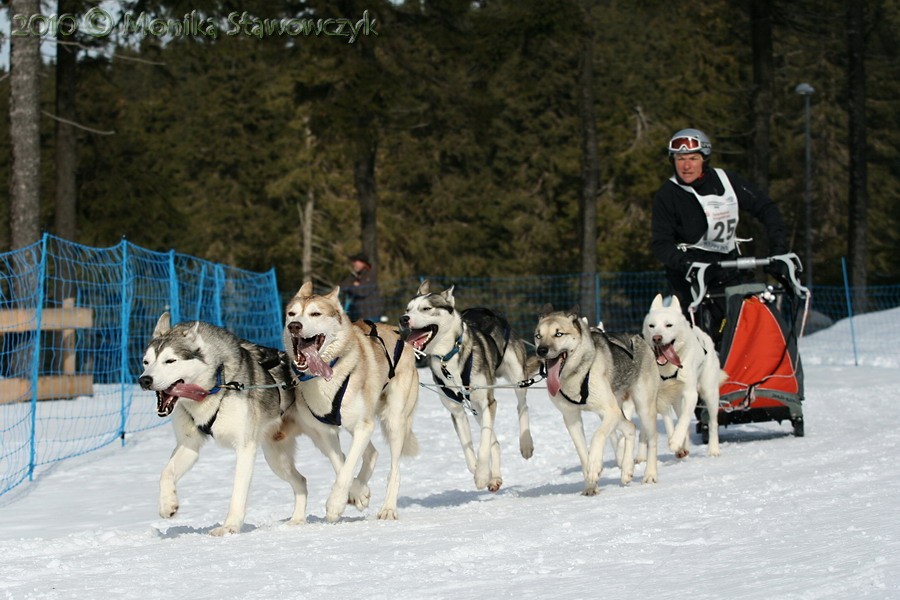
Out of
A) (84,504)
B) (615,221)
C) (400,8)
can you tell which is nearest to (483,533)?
(84,504)

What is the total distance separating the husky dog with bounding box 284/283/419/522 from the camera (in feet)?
19.3

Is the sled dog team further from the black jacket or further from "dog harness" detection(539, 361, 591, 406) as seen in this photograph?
the black jacket

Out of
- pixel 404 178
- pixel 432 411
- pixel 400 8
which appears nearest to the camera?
pixel 432 411

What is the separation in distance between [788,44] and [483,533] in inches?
1288

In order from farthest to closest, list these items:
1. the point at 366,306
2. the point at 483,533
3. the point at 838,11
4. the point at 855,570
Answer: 1. the point at 838,11
2. the point at 366,306
3. the point at 483,533
4. the point at 855,570

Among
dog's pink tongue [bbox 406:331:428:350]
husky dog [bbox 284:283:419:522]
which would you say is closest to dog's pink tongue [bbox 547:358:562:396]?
dog's pink tongue [bbox 406:331:428:350]

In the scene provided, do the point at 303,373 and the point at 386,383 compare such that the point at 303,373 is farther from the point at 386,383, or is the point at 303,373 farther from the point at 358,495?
the point at 358,495

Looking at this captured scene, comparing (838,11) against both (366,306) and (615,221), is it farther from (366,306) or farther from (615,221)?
(366,306)

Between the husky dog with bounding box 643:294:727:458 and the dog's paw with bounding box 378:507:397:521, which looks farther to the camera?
the husky dog with bounding box 643:294:727:458

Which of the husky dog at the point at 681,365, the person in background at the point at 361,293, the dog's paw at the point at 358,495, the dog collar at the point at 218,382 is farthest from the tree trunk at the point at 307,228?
the dog collar at the point at 218,382

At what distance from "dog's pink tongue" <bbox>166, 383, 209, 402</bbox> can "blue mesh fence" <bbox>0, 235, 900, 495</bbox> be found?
3.08 m

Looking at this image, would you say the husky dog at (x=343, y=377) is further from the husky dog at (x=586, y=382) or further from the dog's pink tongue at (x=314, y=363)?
the husky dog at (x=586, y=382)

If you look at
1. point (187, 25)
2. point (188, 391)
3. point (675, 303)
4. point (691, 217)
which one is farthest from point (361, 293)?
point (188, 391)

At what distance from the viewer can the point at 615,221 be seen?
3606cm
